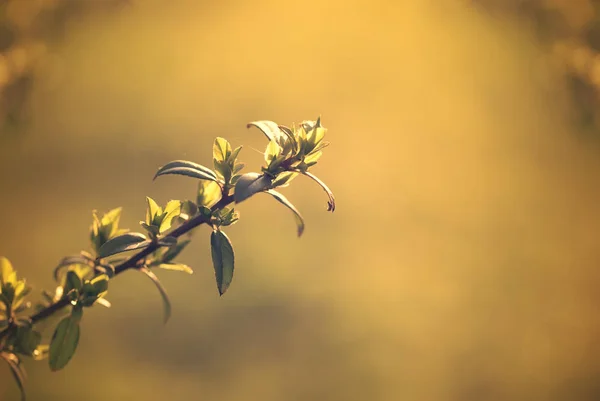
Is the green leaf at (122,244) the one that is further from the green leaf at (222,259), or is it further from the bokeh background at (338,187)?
the bokeh background at (338,187)

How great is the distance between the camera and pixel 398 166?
119 centimetres

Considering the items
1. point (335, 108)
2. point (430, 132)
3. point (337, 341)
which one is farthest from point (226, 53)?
point (337, 341)

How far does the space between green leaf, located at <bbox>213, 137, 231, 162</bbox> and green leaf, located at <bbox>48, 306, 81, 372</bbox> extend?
0.17 metres

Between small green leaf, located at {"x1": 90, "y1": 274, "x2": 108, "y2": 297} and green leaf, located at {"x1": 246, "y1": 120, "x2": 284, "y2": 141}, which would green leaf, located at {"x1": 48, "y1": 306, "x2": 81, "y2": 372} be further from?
green leaf, located at {"x1": 246, "y1": 120, "x2": 284, "y2": 141}

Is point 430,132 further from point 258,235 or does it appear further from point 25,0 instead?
point 25,0

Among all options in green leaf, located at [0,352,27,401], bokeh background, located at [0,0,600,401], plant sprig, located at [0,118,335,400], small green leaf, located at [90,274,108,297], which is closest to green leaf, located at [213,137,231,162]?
plant sprig, located at [0,118,335,400]

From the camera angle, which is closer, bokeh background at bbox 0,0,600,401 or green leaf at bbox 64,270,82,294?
green leaf at bbox 64,270,82,294

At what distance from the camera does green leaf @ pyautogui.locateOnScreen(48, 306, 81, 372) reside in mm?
404

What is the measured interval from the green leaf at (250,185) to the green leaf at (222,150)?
42 mm

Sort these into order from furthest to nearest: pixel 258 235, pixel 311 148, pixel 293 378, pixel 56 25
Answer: pixel 56 25, pixel 258 235, pixel 293 378, pixel 311 148

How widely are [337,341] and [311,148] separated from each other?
73 centimetres

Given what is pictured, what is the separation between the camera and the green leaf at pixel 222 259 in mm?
366

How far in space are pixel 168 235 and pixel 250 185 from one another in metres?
0.08

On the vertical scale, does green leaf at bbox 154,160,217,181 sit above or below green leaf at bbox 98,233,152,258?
above
